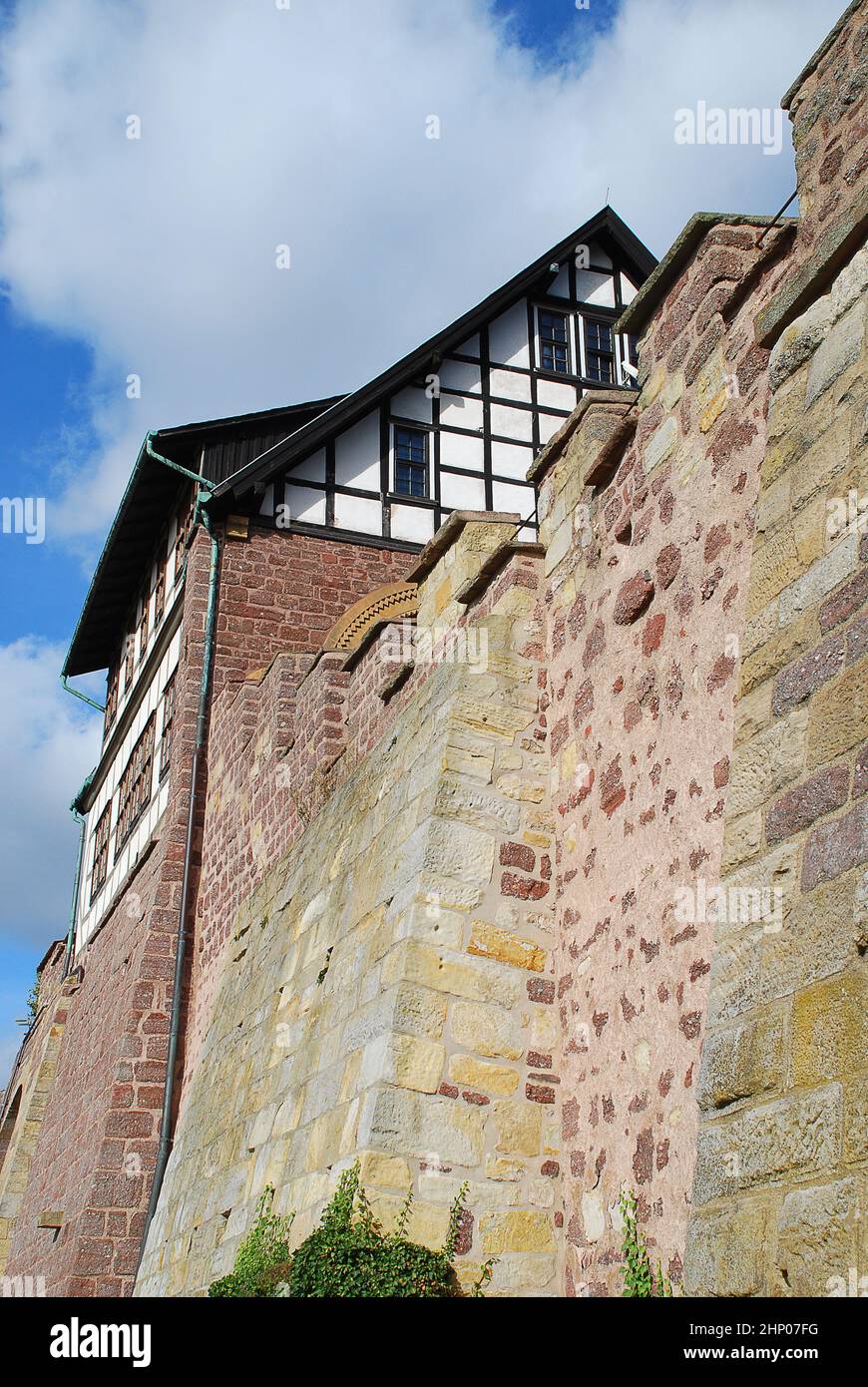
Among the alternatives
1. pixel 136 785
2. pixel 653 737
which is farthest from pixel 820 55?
pixel 136 785

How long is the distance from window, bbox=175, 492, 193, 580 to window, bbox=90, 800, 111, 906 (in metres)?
4.35

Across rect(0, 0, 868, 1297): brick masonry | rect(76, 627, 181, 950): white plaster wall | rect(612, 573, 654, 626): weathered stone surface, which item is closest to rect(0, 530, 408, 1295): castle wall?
rect(76, 627, 181, 950): white plaster wall

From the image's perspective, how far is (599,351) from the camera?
1727 cm

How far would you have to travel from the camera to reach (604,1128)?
19.3 feet

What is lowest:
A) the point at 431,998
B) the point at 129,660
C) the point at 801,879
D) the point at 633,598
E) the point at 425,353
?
the point at 801,879

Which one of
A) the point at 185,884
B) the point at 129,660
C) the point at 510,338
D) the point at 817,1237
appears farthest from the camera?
Answer: the point at 129,660

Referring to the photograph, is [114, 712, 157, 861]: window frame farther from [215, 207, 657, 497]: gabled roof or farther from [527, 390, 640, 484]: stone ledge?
[527, 390, 640, 484]: stone ledge

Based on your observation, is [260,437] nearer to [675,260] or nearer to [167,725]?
[167,725]

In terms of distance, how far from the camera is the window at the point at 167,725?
15406mm

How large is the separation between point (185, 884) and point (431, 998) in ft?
25.3

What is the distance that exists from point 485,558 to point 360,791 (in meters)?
1.70

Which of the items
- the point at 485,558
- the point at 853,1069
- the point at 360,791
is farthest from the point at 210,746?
the point at 853,1069

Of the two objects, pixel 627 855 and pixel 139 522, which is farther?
pixel 139 522

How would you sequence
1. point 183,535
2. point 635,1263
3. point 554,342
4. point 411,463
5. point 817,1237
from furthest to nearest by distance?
1. point 554,342
2. point 183,535
3. point 411,463
4. point 635,1263
5. point 817,1237
